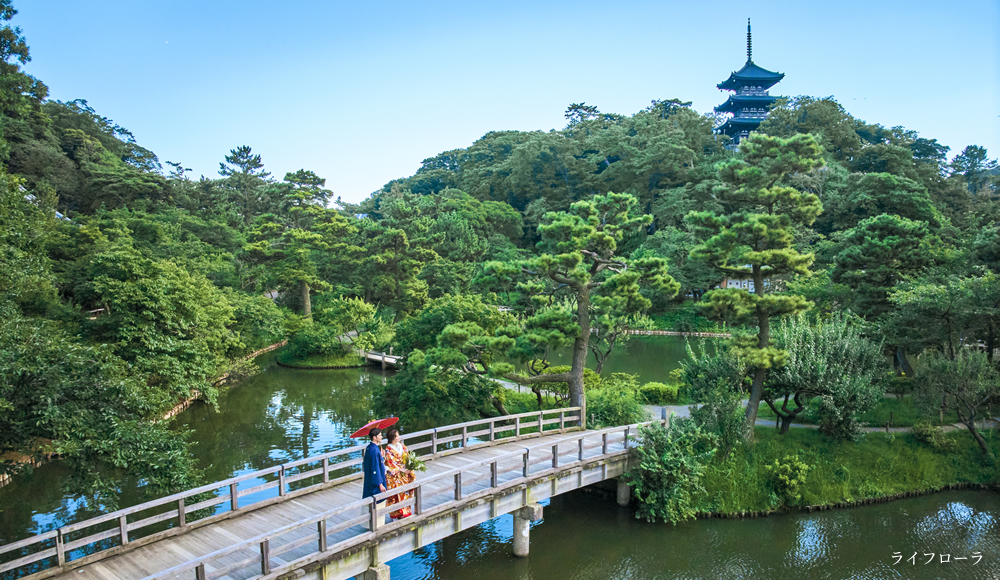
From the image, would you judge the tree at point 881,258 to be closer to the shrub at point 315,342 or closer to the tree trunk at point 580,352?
the tree trunk at point 580,352

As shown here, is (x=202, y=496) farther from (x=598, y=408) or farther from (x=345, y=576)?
(x=598, y=408)

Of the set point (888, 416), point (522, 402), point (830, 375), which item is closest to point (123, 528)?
point (522, 402)

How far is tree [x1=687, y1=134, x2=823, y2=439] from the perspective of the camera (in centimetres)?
1323

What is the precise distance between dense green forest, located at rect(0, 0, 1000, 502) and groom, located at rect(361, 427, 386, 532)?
259cm

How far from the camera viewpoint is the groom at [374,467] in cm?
780

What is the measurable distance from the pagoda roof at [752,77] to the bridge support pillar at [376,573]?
5763 centimetres

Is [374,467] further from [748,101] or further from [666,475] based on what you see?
[748,101]

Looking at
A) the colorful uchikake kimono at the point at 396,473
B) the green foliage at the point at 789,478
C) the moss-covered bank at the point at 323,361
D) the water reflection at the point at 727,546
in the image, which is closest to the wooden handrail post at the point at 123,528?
the colorful uchikake kimono at the point at 396,473

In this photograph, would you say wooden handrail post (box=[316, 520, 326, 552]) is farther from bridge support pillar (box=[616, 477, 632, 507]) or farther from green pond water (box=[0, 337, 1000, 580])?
bridge support pillar (box=[616, 477, 632, 507])

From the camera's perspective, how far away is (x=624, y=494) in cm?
1220

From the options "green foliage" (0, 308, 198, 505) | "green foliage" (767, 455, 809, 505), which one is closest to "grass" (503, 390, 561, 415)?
"green foliage" (767, 455, 809, 505)

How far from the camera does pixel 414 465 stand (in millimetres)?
8453

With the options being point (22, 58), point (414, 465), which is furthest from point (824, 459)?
point (22, 58)

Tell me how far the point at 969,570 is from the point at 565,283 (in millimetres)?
9420
